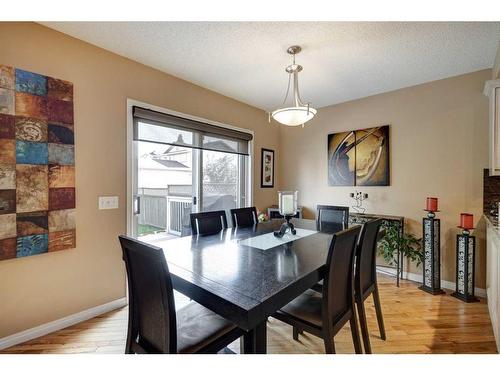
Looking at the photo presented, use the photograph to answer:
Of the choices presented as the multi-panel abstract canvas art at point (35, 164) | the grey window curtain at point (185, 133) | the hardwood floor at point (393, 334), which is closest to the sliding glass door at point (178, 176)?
the grey window curtain at point (185, 133)

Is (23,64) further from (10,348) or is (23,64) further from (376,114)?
(376,114)

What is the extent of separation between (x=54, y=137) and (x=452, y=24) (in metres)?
3.28

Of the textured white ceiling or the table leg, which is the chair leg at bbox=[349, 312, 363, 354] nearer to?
the table leg

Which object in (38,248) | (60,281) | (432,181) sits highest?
(432,181)

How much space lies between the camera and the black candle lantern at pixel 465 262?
2.41 m

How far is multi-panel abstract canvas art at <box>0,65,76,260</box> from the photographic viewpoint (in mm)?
1729

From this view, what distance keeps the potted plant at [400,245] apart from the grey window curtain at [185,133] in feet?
7.53

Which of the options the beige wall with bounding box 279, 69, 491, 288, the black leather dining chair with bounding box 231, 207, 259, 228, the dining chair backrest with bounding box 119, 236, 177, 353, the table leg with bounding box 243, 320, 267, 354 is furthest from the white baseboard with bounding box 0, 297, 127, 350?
the beige wall with bounding box 279, 69, 491, 288

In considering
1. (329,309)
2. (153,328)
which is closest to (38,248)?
(153,328)

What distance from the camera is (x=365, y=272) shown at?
70.5 inches

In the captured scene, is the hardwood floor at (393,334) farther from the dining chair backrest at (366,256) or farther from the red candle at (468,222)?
the red candle at (468,222)

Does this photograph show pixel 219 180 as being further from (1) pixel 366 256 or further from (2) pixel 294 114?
(1) pixel 366 256

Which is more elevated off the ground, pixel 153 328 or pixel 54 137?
pixel 54 137

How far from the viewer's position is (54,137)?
194cm
